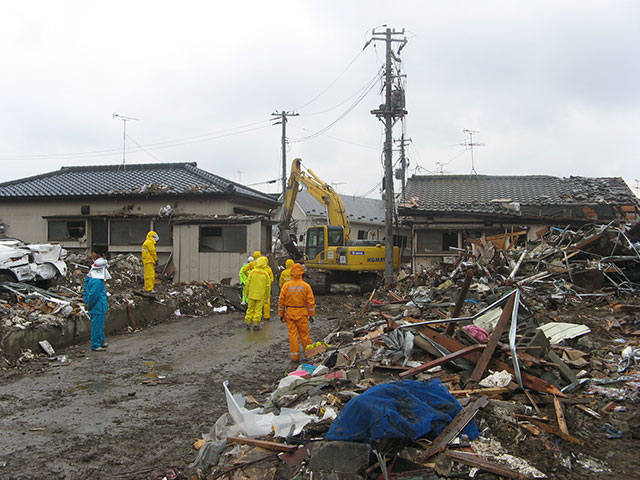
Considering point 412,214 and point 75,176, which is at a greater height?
point 75,176

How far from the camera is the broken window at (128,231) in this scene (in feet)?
62.3

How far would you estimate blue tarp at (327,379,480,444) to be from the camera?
3811 millimetres

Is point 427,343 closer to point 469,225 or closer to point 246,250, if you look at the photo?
point 246,250

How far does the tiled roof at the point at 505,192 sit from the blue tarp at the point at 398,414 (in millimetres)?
14728

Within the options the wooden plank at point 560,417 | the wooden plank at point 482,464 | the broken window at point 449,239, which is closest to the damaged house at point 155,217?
the broken window at point 449,239

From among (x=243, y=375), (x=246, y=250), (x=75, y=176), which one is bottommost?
(x=243, y=375)

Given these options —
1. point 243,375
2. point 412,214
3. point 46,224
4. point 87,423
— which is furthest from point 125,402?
point 46,224

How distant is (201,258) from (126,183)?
583 cm

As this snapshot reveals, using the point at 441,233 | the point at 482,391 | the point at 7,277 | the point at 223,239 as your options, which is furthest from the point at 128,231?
the point at 482,391

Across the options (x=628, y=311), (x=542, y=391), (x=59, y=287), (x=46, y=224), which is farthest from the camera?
(x=46, y=224)

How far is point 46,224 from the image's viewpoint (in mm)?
19844

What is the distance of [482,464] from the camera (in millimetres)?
Result: 3674

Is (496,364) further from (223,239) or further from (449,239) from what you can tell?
(449,239)

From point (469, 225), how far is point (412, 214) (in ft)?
6.84
